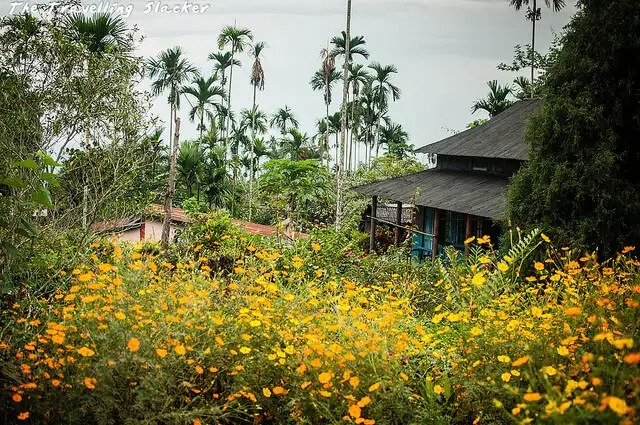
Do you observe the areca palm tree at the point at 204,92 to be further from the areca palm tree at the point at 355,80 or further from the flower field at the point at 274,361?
the flower field at the point at 274,361

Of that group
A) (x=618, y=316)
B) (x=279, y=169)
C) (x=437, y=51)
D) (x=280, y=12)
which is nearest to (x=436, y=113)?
(x=437, y=51)

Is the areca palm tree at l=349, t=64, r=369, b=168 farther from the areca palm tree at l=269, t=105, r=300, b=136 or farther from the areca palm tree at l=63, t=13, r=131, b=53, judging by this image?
the areca palm tree at l=63, t=13, r=131, b=53

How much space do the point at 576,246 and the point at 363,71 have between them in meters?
37.1

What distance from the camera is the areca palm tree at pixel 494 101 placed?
113ft

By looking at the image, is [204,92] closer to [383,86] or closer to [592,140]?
[383,86]

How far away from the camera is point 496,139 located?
65.1 feet

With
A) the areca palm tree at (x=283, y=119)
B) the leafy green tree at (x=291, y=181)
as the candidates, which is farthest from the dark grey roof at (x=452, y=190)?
the areca palm tree at (x=283, y=119)

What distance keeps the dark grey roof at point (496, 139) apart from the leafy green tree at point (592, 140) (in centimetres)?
600

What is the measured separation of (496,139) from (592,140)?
8.80m

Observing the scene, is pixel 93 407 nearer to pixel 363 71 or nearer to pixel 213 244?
pixel 213 244

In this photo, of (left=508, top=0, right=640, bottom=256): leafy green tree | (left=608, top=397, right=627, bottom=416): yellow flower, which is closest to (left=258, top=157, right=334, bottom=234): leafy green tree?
(left=508, top=0, right=640, bottom=256): leafy green tree

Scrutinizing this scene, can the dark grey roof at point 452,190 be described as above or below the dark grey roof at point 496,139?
below

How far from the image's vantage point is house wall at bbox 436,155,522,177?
19.1 metres

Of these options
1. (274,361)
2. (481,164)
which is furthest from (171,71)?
(274,361)
